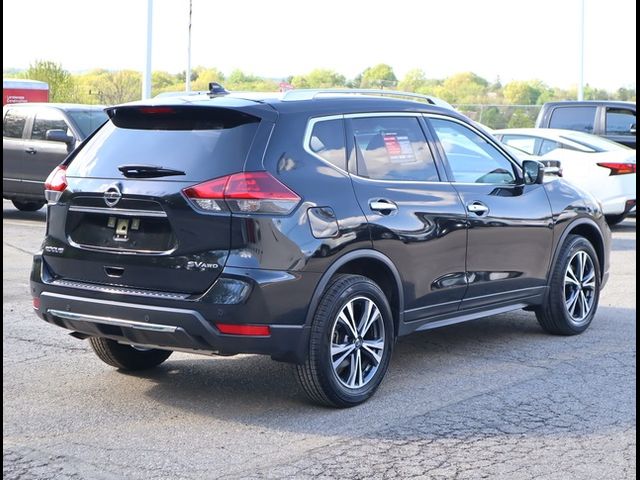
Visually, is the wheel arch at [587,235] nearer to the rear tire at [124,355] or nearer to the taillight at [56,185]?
the rear tire at [124,355]

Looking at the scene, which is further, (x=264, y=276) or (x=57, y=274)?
(x=57, y=274)

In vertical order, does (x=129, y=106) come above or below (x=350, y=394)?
above

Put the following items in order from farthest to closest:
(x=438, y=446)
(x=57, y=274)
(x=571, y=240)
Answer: (x=571, y=240) → (x=57, y=274) → (x=438, y=446)

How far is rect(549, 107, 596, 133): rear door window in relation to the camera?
1942cm

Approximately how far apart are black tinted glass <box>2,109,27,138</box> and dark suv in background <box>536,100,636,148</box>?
9056 mm

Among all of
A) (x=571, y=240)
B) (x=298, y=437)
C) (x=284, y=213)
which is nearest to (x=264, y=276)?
(x=284, y=213)

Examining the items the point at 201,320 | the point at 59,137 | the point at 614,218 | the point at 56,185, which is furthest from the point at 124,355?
the point at 614,218

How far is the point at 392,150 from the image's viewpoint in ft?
22.1

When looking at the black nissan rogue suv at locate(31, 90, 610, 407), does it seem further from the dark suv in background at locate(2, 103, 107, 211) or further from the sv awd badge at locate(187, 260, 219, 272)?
the dark suv in background at locate(2, 103, 107, 211)

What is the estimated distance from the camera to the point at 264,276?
5.70m

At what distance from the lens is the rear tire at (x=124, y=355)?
268 inches

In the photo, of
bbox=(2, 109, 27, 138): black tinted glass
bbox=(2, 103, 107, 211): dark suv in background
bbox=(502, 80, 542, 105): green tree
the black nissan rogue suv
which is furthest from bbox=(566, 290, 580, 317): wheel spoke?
Result: bbox=(502, 80, 542, 105): green tree

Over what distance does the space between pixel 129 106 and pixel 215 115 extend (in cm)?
57

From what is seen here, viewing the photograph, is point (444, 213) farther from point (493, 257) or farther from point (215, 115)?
point (215, 115)
